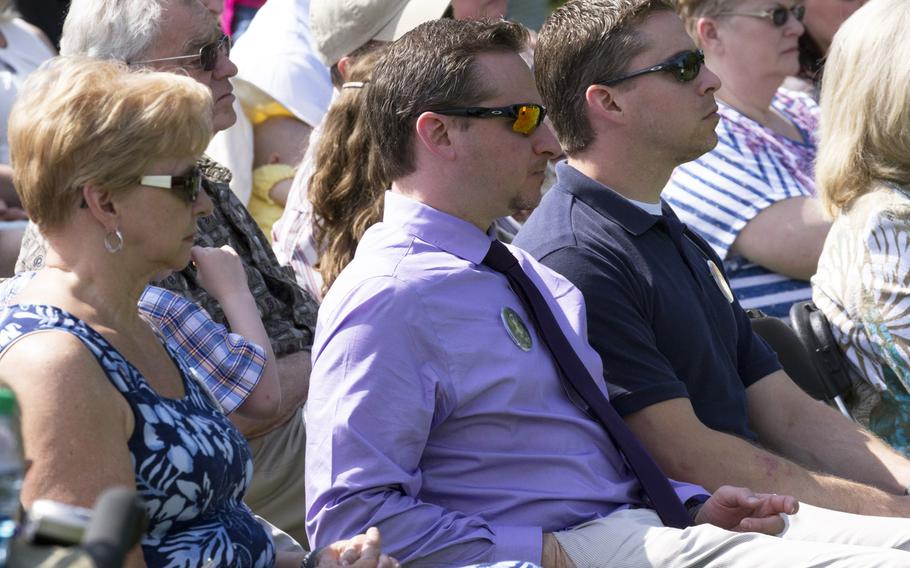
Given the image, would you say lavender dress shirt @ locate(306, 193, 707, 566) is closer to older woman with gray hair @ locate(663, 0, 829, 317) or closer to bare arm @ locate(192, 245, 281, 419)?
bare arm @ locate(192, 245, 281, 419)

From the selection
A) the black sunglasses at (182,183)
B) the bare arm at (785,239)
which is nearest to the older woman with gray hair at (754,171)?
the bare arm at (785,239)

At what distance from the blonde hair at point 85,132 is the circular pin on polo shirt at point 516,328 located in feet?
2.81

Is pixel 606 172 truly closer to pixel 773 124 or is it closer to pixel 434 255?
pixel 434 255

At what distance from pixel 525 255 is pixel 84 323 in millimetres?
1243

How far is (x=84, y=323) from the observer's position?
2.55 metres

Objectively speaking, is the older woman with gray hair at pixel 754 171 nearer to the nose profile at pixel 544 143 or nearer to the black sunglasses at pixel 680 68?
the black sunglasses at pixel 680 68

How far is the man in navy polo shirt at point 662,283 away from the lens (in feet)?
11.1

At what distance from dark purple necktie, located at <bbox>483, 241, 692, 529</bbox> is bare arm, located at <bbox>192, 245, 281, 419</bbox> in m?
0.68

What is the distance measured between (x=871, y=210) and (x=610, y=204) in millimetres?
1014

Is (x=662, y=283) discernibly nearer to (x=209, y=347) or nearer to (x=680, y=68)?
(x=680, y=68)

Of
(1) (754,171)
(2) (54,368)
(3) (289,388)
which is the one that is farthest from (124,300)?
(1) (754,171)

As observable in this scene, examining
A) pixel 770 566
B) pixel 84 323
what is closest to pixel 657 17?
pixel 770 566

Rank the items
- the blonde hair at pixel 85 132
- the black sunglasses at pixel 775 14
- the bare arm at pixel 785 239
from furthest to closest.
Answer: the black sunglasses at pixel 775 14
the bare arm at pixel 785 239
the blonde hair at pixel 85 132

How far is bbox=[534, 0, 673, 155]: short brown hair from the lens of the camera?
383 cm
